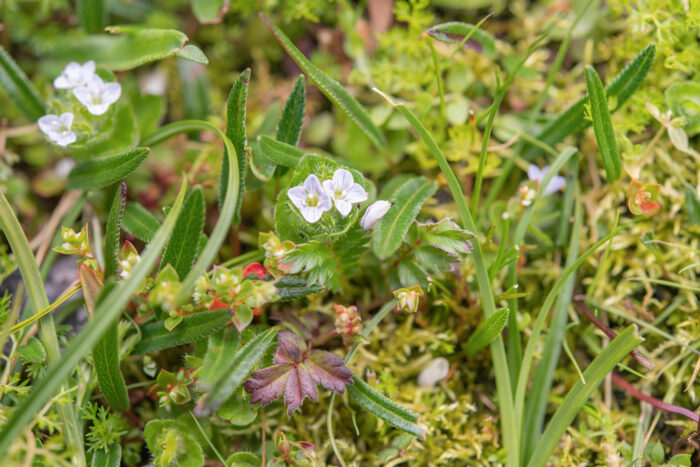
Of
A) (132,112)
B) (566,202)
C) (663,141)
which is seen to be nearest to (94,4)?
(132,112)

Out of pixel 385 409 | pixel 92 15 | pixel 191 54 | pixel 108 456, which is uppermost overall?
pixel 191 54

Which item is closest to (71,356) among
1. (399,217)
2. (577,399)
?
(399,217)

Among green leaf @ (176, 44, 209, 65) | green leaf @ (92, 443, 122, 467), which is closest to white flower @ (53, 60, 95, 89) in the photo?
green leaf @ (176, 44, 209, 65)

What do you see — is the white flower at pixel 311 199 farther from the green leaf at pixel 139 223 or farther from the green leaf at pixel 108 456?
the green leaf at pixel 108 456

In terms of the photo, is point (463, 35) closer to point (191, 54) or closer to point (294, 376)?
point (191, 54)

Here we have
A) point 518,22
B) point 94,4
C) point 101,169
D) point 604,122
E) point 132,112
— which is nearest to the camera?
point 604,122

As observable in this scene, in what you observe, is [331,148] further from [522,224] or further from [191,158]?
[522,224]

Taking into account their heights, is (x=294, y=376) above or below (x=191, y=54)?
below
